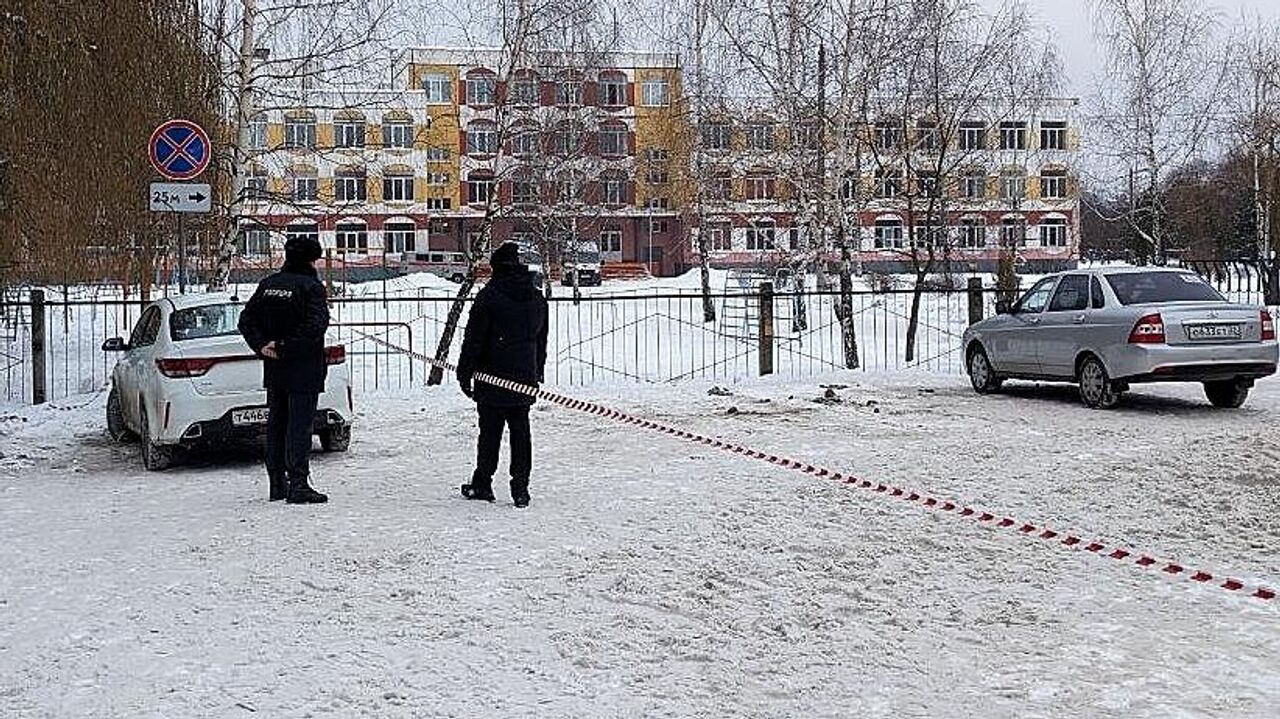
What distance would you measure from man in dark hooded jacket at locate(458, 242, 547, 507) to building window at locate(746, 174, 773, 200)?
24363mm

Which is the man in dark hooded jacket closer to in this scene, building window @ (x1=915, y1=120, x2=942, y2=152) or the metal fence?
the metal fence

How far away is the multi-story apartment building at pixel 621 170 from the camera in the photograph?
851 inches

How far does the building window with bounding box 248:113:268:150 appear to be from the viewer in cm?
1872

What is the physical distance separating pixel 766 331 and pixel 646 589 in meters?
13.1

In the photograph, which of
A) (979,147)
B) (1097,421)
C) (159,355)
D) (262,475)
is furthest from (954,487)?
(979,147)

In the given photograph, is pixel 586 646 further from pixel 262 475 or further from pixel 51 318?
pixel 51 318

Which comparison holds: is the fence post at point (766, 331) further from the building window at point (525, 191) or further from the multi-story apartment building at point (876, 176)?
the building window at point (525, 191)

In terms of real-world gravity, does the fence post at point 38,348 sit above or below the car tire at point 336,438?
above

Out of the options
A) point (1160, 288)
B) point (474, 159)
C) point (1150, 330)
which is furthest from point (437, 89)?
point (1150, 330)

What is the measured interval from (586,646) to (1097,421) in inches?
367

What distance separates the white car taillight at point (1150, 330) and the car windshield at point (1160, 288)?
47 cm

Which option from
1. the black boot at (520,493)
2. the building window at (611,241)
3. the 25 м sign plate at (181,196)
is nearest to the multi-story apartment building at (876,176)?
the 25 м sign plate at (181,196)

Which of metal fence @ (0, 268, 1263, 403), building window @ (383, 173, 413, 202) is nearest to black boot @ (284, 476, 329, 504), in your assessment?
metal fence @ (0, 268, 1263, 403)

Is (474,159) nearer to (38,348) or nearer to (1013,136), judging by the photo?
(1013,136)
